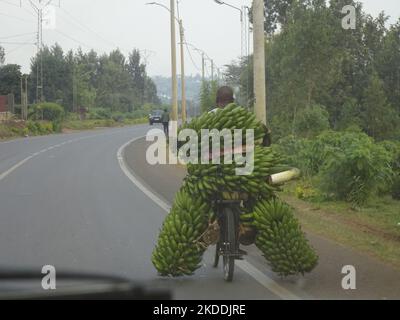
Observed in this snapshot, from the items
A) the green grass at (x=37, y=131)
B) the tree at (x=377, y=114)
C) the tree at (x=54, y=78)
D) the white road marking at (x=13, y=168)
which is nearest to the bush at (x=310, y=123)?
the tree at (x=377, y=114)

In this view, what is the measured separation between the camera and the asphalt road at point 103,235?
7.60 meters

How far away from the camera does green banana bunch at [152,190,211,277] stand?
7.60m

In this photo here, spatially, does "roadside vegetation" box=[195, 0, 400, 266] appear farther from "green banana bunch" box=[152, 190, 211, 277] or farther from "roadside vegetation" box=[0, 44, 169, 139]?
"roadside vegetation" box=[0, 44, 169, 139]

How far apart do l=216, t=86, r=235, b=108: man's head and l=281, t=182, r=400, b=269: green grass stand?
9.52 feet

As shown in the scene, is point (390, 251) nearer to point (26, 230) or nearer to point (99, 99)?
point (26, 230)

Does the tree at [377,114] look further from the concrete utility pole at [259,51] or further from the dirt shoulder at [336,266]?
the dirt shoulder at [336,266]

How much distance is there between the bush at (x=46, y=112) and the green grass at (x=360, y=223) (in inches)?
2202

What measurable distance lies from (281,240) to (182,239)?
1.02 meters

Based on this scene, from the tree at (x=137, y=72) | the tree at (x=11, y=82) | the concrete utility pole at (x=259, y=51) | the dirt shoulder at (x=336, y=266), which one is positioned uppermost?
the tree at (x=137, y=72)

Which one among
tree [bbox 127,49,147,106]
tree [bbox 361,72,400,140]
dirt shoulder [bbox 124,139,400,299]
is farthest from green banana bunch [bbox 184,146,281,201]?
tree [bbox 127,49,147,106]

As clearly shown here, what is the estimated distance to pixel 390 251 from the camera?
9.81 m

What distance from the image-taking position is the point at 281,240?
7.59 m
